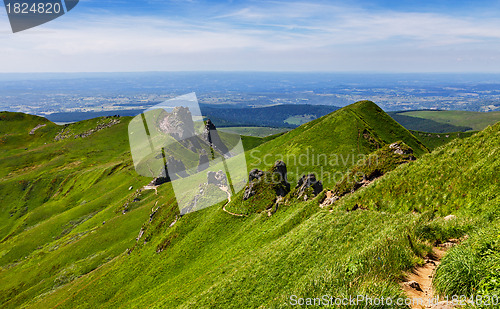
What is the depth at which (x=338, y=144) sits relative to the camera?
3807 inches

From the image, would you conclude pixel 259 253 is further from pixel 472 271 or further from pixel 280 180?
pixel 280 180

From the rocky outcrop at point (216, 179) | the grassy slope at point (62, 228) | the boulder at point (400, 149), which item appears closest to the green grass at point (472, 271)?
the boulder at point (400, 149)

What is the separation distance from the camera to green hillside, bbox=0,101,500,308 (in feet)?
44.6

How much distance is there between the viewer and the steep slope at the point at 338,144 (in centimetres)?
8656

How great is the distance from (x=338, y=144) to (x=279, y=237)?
69298 millimetres

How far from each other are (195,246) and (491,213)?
2117 inches

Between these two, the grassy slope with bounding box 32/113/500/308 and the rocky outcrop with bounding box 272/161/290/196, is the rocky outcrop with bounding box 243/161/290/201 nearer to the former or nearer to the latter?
the rocky outcrop with bounding box 272/161/290/196

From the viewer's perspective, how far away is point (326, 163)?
290ft

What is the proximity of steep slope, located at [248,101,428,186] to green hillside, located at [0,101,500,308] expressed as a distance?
2.46 feet

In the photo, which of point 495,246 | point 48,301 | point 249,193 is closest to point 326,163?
point 249,193

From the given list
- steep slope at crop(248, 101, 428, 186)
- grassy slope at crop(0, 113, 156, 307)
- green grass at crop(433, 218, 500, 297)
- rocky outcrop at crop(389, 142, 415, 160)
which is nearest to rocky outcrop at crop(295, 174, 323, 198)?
rocky outcrop at crop(389, 142, 415, 160)

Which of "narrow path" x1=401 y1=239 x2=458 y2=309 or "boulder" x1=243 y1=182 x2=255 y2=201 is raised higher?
"narrow path" x1=401 y1=239 x2=458 y2=309

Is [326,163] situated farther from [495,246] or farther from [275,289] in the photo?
[495,246]
